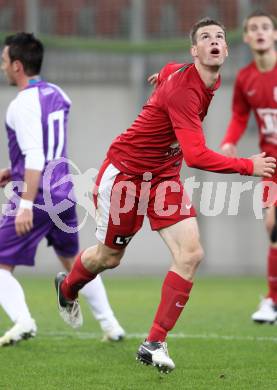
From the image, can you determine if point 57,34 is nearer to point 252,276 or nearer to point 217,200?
point 217,200

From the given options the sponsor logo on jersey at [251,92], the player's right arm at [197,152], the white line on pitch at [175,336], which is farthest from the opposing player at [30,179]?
the sponsor logo on jersey at [251,92]

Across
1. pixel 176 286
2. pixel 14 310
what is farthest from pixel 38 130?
pixel 176 286

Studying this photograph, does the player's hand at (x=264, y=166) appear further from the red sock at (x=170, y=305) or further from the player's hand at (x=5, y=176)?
the player's hand at (x=5, y=176)

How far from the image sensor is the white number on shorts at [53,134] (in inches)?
252

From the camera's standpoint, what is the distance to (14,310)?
6.34 meters

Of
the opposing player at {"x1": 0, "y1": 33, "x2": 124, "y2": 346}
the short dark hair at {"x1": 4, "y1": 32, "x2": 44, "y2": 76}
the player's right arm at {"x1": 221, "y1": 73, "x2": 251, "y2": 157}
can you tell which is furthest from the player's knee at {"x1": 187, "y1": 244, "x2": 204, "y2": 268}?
the player's right arm at {"x1": 221, "y1": 73, "x2": 251, "y2": 157}

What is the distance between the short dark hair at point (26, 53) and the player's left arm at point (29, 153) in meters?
0.36

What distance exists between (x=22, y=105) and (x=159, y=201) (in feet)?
4.12

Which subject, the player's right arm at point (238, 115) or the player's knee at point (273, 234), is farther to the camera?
the player's right arm at point (238, 115)

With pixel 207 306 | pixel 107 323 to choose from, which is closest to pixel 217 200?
pixel 207 306

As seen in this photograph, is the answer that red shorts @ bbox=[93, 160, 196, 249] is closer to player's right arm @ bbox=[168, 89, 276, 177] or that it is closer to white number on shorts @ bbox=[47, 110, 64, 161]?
player's right arm @ bbox=[168, 89, 276, 177]

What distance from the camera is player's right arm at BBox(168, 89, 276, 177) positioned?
5.22 meters

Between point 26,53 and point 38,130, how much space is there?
24.8 inches

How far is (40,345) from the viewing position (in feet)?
21.2
